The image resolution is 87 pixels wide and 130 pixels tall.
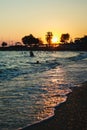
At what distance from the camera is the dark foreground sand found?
962cm

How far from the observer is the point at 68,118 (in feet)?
34.5

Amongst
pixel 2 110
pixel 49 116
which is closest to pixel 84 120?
pixel 49 116

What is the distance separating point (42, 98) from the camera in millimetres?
14594

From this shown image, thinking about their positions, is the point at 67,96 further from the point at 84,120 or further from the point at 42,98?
the point at 84,120

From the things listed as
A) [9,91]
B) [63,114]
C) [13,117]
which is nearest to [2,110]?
[13,117]

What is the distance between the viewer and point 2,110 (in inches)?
472

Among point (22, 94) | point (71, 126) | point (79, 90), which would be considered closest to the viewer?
point (71, 126)

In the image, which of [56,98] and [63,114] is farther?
[56,98]

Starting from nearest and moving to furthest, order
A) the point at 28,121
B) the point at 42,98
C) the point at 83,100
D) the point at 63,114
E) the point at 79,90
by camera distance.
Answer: the point at 28,121
the point at 63,114
the point at 83,100
the point at 42,98
the point at 79,90

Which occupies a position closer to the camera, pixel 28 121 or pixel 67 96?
pixel 28 121

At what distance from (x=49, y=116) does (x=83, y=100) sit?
9.70ft

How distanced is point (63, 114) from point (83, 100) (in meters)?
2.63

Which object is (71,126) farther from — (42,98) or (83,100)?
(42,98)

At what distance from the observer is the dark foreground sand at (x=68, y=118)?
9.62 meters
